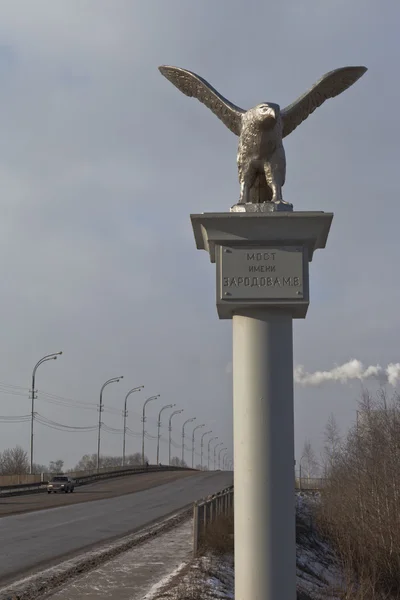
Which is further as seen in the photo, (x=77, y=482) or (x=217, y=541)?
(x=77, y=482)

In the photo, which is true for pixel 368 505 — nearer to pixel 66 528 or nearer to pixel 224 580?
pixel 66 528

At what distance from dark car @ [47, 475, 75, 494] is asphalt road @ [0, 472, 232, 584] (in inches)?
374

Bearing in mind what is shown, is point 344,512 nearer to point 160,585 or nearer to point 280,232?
point 160,585

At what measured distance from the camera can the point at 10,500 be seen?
3753cm

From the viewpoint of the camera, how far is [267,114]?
21.7 ft

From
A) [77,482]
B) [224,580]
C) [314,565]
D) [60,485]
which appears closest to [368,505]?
[314,565]

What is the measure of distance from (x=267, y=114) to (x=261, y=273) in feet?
4.85

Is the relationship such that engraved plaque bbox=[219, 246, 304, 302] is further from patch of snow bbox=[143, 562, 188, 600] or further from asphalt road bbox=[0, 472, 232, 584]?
asphalt road bbox=[0, 472, 232, 584]

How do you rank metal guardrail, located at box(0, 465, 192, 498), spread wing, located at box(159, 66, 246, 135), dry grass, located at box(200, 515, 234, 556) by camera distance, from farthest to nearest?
metal guardrail, located at box(0, 465, 192, 498), dry grass, located at box(200, 515, 234, 556), spread wing, located at box(159, 66, 246, 135)

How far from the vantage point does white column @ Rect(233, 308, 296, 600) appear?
577 cm

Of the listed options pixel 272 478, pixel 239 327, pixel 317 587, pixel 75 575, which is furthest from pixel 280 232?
pixel 317 587

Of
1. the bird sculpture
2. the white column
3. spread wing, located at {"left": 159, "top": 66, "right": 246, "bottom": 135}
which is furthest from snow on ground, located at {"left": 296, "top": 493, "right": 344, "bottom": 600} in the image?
spread wing, located at {"left": 159, "top": 66, "right": 246, "bottom": 135}

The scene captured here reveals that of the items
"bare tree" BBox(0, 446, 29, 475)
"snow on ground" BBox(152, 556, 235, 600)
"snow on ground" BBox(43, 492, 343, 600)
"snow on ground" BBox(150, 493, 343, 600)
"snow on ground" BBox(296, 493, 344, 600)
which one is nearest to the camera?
"snow on ground" BBox(152, 556, 235, 600)

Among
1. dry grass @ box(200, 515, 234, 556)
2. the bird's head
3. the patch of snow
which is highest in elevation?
the bird's head
